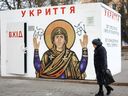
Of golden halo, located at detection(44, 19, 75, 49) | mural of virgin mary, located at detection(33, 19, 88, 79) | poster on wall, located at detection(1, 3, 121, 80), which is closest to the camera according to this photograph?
poster on wall, located at detection(1, 3, 121, 80)

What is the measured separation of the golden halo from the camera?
1895 centimetres

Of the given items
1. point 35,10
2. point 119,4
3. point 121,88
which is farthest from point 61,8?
point 119,4

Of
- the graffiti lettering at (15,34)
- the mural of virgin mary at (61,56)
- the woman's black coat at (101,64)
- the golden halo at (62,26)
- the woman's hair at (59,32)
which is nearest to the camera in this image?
the woman's black coat at (101,64)

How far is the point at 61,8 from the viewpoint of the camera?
19.2 metres

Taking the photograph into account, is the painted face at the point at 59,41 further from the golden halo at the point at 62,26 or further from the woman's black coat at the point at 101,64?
the woman's black coat at the point at 101,64

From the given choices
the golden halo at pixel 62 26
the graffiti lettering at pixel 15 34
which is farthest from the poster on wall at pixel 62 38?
the graffiti lettering at pixel 15 34

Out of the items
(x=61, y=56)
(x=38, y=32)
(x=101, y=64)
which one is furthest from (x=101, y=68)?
(x=38, y=32)

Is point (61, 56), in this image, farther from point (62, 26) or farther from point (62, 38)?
point (62, 26)

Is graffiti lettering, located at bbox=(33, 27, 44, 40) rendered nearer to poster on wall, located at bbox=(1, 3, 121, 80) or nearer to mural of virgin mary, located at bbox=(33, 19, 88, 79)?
poster on wall, located at bbox=(1, 3, 121, 80)

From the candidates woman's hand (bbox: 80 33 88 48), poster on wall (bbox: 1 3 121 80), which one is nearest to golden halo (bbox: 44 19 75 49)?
poster on wall (bbox: 1 3 121 80)

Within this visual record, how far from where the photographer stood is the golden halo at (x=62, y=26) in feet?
62.2

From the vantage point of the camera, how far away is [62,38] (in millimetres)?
19109

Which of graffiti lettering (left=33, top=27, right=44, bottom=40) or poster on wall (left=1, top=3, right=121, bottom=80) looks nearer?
poster on wall (left=1, top=3, right=121, bottom=80)

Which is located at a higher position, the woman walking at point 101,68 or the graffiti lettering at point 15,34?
the graffiti lettering at point 15,34
